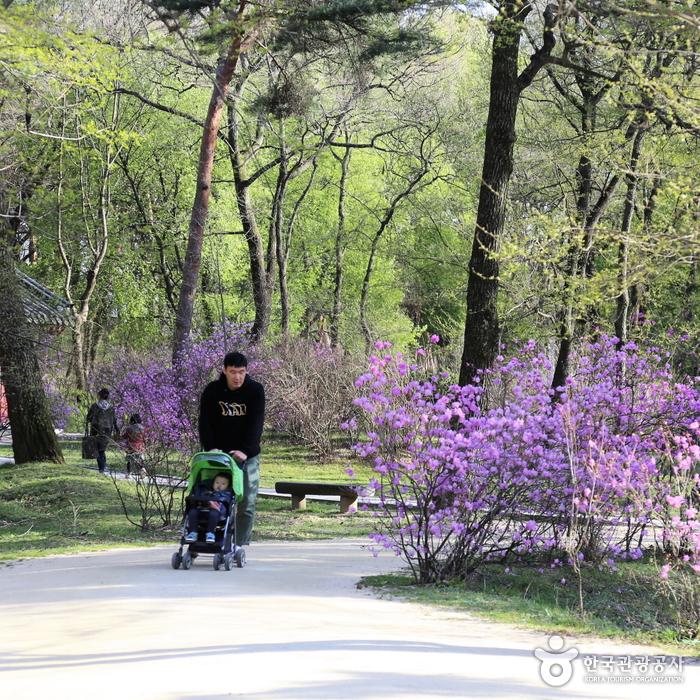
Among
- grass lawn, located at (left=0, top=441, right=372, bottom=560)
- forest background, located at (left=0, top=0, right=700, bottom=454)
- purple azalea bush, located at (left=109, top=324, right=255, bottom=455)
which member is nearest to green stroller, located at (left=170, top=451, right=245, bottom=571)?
grass lawn, located at (left=0, top=441, right=372, bottom=560)

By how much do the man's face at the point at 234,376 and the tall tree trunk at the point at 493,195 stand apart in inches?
202

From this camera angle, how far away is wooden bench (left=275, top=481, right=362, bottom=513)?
54.7ft

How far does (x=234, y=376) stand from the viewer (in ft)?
31.2

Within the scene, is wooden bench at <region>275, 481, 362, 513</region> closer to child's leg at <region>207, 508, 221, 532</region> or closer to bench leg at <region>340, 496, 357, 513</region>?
bench leg at <region>340, 496, 357, 513</region>

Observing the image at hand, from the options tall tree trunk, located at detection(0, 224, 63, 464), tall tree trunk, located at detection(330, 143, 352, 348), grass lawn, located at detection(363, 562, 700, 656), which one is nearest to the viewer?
grass lawn, located at detection(363, 562, 700, 656)

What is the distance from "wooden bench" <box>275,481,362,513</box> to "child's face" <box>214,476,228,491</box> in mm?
7211

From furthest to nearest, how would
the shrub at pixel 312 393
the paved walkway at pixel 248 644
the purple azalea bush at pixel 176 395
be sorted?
the shrub at pixel 312 393 < the purple azalea bush at pixel 176 395 < the paved walkway at pixel 248 644

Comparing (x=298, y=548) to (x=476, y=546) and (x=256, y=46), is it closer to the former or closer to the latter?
(x=476, y=546)

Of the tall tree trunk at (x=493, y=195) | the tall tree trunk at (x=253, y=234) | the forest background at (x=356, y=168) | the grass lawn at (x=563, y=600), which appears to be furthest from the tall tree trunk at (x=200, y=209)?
the grass lawn at (x=563, y=600)

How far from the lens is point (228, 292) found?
49062 mm

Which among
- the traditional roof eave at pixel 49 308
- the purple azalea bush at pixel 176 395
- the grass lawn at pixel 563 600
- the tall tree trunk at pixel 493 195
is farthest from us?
the traditional roof eave at pixel 49 308

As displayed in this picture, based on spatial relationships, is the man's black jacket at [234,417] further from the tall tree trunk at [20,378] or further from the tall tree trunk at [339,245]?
the tall tree trunk at [339,245]

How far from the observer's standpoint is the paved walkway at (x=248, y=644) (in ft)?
16.9

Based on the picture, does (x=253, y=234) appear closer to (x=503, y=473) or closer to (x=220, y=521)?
(x=220, y=521)
